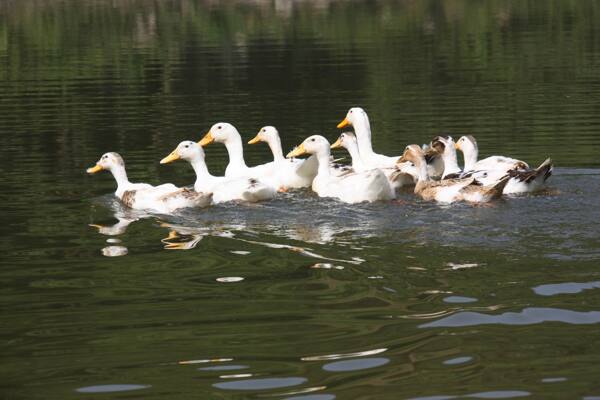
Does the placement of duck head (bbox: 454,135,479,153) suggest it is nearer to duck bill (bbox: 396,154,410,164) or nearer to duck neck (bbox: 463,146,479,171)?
duck neck (bbox: 463,146,479,171)

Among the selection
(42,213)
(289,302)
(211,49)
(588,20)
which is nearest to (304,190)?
(42,213)

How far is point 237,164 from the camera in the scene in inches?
671

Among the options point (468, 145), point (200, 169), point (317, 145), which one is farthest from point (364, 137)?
point (200, 169)

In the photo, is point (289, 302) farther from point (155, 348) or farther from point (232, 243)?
point (232, 243)

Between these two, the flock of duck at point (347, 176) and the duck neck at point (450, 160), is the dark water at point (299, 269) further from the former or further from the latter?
the duck neck at point (450, 160)

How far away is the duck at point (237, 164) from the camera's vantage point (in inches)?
656

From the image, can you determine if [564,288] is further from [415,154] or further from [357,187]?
[415,154]

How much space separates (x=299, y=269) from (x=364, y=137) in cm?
662

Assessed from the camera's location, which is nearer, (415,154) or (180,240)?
(180,240)

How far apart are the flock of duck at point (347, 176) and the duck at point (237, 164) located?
0.01 meters

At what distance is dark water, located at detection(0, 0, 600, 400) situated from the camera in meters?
8.31

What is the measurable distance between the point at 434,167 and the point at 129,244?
5.83 metres

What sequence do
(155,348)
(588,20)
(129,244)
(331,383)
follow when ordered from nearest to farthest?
(331,383) < (155,348) < (129,244) < (588,20)

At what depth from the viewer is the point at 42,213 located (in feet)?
48.2
